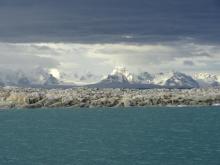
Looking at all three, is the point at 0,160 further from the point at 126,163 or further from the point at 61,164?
the point at 126,163

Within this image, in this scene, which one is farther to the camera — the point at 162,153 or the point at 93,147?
the point at 93,147

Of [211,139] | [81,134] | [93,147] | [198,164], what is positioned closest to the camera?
[198,164]

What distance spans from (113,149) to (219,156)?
19.9 metres

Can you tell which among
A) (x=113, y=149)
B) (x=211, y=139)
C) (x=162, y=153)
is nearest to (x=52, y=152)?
(x=113, y=149)

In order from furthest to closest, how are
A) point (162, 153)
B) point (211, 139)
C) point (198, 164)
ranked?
point (211, 139) → point (162, 153) → point (198, 164)

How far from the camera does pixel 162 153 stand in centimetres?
10256

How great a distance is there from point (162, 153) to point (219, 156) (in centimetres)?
992

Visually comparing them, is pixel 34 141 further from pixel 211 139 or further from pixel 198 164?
pixel 198 164

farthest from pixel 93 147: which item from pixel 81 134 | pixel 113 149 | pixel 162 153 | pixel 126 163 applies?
pixel 81 134

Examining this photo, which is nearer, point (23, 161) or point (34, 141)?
point (23, 161)

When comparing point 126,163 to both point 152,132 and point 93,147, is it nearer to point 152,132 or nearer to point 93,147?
point 93,147

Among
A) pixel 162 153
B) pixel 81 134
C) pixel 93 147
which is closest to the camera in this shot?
pixel 162 153

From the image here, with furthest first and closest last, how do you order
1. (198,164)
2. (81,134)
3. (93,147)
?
1. (81,134)
2. (93,147)
3. (198,164)

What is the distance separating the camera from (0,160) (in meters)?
95.6
